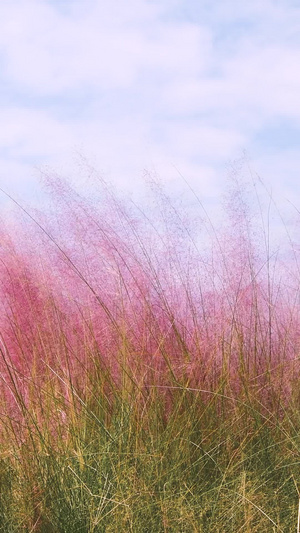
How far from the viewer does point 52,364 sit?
3.04 metres

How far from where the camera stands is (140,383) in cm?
268

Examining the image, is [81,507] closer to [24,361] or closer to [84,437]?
[84,437]

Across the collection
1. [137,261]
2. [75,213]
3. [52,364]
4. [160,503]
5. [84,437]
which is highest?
[75,213]

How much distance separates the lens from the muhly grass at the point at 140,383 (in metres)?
2.36

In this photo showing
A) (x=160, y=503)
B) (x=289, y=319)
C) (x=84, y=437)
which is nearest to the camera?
(x=160, y=503)

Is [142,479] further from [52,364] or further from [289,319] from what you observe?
[289,319]

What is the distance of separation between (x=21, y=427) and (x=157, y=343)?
55 centimetres

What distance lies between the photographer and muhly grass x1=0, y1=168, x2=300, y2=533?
236cm

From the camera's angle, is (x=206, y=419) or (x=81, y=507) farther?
(x=206, y=419)

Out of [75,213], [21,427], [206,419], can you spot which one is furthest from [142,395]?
[75,213]

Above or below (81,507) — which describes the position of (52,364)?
above

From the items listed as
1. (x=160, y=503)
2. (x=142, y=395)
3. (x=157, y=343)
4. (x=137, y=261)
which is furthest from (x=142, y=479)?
(x=137, y=261)

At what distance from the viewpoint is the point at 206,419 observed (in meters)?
2.77

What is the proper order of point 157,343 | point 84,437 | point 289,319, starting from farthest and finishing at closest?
point 289,319 → point 157,343 → point 84,437
